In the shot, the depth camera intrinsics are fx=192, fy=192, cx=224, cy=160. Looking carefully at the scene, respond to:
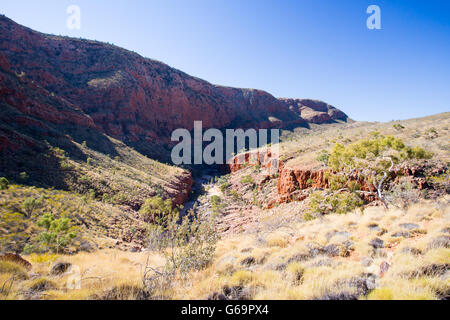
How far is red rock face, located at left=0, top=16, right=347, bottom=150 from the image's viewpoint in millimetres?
35406

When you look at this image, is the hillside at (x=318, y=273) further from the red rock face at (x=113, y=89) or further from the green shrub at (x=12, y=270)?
the red rock face at (x=113, y=89)

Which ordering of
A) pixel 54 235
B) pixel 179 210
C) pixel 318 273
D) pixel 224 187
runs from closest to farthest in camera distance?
pixel 318 273 → pixel 54 235 → pixel 179 210 → pixel 224 187

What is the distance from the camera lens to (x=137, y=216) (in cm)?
1678

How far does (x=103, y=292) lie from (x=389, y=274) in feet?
15.9

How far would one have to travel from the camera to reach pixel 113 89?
45.4 meters

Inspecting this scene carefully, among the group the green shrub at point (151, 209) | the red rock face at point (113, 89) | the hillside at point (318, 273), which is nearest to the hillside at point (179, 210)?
the hillside at point (318, 273)

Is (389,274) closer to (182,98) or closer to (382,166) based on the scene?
(382,166)

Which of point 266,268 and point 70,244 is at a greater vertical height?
point 266,268

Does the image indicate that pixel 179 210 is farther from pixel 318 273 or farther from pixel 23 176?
pixel 318 273

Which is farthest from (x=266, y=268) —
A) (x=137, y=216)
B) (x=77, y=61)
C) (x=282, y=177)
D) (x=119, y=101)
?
(x=77, y=61)

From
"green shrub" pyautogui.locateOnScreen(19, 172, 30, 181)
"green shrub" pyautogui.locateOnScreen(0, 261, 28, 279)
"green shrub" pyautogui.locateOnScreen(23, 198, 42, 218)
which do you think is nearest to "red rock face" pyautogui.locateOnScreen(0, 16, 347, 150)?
"green shrub" pyautogui.locateOnScreen(19, 172, 30, 181)

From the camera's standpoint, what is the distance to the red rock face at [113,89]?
35406mm

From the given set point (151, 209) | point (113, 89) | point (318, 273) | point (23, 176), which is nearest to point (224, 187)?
point (151, 209)
